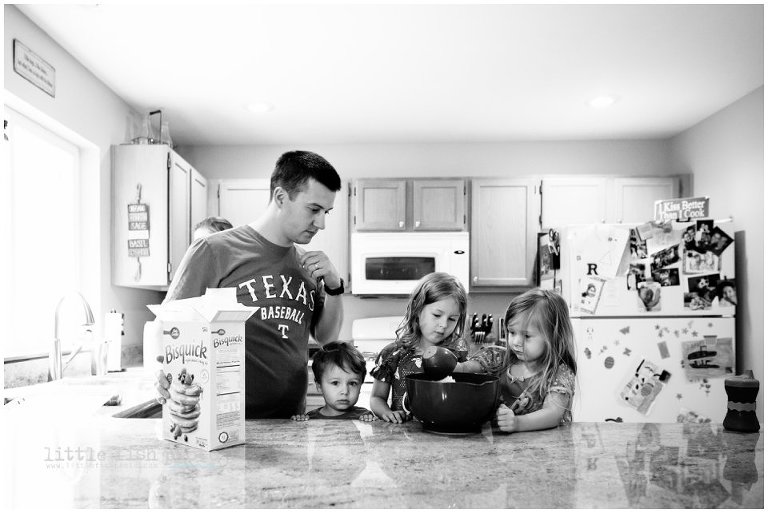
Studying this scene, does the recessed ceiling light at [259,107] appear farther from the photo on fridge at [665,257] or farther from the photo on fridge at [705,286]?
the photo on fridge at [705,286]

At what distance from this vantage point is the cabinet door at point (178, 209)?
11.0ft

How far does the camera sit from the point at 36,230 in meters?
2.74

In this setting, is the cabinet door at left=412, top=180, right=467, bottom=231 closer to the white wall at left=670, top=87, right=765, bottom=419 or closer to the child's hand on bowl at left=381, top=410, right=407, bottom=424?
the white wall at left=670, top=87, right=765, bottom=419

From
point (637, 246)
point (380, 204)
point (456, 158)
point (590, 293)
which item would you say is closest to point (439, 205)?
point (380, 204)

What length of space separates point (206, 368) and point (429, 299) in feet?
2.35

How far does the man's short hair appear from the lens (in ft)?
4.95

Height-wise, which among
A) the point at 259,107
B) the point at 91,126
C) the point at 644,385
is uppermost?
the point at 259,107

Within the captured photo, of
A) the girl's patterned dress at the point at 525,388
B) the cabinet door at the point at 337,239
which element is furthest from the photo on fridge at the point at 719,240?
the girl's patterned dress at the point at 525,388

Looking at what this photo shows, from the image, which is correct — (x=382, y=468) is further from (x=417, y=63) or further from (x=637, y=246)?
(x=637, y=246)

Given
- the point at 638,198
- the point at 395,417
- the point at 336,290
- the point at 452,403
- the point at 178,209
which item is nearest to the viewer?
the point at 452,403

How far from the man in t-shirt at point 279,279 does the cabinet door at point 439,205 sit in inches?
101

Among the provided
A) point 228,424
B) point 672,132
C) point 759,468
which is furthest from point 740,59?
point 228,424

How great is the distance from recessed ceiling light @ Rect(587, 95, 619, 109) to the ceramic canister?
265cm

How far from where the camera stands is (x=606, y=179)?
4109mm
